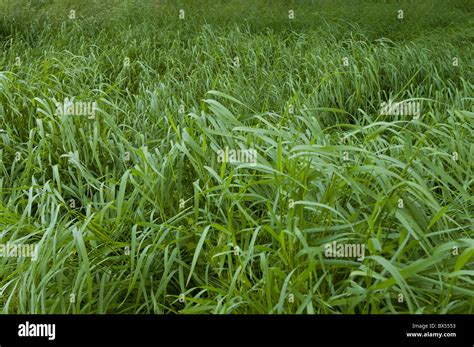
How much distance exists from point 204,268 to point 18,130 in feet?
4.26

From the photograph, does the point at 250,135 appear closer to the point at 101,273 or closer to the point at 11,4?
the point at 101,273

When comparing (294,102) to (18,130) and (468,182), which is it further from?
(18,130)

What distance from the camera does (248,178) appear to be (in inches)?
77.0

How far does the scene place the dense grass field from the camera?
1.55 m

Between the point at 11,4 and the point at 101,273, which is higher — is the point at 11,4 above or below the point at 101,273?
above

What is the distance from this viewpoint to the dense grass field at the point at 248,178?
1.55 meters

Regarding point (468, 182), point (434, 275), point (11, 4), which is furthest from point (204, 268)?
point (11, 4)

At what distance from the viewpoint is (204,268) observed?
1.78 meters

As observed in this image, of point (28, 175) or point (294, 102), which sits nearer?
point (28, 175)

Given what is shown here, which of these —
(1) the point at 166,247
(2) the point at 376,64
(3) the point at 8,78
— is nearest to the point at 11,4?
(3) the point at 8,78
